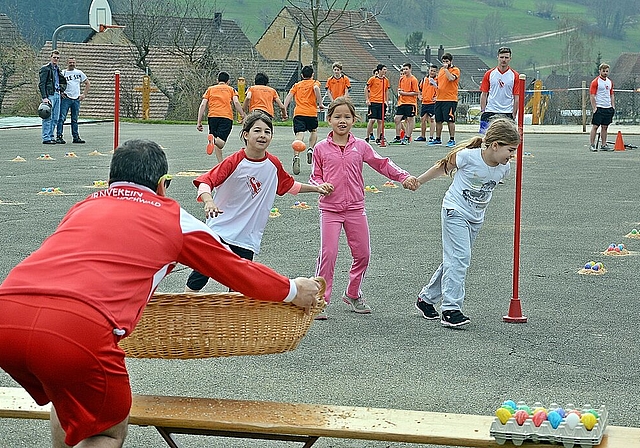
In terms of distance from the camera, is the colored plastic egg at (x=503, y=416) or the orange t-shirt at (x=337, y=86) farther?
the orange t-shirt at (x=337, y=86)

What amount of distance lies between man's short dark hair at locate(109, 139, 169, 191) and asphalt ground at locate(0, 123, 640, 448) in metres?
0.27

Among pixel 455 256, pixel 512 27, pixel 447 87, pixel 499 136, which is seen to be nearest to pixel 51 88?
pixel 447 87

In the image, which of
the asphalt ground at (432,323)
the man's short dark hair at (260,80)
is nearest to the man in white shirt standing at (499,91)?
the asphalt ground at (432,323)

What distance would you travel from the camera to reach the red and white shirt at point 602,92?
78.6ft

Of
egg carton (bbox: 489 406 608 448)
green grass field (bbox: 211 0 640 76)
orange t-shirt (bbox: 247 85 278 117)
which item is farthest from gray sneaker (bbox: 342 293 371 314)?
green grass field (bbox: 211 0 640 76)

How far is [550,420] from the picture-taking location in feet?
14.3

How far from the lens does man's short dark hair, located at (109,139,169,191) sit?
4.15 m

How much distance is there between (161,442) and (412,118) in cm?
2265

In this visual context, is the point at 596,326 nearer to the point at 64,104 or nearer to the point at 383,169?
the point at 383,169

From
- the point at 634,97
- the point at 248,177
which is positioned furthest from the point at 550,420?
the point at 634,97

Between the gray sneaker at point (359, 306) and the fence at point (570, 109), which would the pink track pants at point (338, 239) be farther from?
the fence at point (570, 109)

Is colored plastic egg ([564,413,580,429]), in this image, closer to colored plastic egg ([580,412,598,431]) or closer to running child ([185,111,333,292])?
colored plastic egg ([580,412,598,431])

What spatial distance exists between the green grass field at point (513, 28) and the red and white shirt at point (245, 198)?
98459mm

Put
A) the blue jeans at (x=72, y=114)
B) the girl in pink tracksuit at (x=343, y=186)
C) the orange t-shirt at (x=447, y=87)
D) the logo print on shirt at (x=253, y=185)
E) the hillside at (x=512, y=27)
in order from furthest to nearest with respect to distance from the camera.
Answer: the hillside at (x=512, y=27) → the blue jeans at (x=72, y=114) → the orange t-shirt at (x=447, y=87) → the girl in pink tracksuit at (x=343, y=186) → the logo print on shirt at (x=253, y=185)
